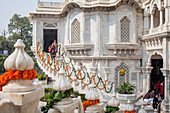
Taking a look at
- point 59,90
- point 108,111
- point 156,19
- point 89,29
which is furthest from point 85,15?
point 59,90

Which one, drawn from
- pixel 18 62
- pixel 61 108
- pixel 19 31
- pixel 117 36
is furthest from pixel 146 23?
pixel 19 31

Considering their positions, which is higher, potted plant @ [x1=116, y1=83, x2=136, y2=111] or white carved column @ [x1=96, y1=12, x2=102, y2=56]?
white carved column @ [x1=96, y1=12, x2=102, y2=56]

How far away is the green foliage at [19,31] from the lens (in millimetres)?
40375

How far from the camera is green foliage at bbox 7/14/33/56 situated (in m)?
40.4

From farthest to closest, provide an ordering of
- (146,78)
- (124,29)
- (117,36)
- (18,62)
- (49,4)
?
(49,4)
(124,29)
(117,36)
(146,78)
(18,62)

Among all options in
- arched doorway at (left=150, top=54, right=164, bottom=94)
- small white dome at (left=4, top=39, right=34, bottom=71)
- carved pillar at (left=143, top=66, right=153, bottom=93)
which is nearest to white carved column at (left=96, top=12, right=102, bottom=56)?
carved pillar at (left=143, top=66, right=153, bottom=93)

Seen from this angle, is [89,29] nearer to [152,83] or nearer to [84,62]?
[84,62]

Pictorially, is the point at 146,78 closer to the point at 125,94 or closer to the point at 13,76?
the point at 125,94

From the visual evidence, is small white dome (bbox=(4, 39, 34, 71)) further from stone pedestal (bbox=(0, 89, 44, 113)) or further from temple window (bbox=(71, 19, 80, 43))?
temple window (bbox=(71, 19, 80, 43))

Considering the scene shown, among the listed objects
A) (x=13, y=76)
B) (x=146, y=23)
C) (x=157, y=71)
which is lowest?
(x=157, y=71)

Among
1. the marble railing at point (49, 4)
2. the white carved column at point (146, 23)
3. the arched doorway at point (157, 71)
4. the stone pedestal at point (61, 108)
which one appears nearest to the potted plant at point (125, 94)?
the arched doorway at point (157, 71)

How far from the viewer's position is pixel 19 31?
42.1 meters

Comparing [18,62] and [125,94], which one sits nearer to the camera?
[18,62]

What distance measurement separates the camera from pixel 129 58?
54.8 ft
